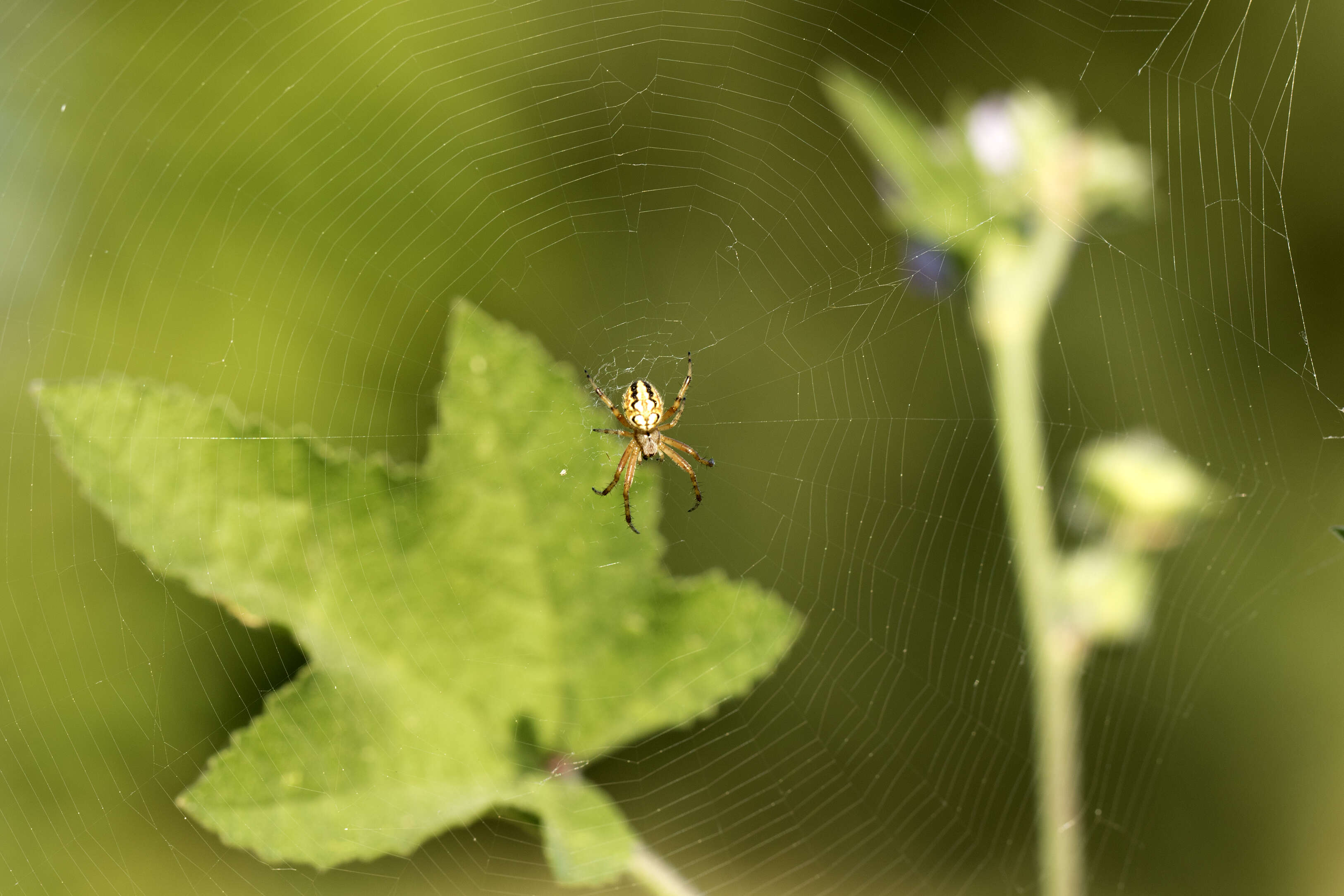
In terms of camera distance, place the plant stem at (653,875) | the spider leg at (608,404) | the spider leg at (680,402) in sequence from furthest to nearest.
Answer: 1. the spider leg at (680,402)
2. the spider leg at (608,404)
3. the plant stem at (653,875)

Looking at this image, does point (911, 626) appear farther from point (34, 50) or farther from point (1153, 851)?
point (34, 50)

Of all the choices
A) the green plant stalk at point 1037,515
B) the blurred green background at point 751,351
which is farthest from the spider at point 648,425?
the green plant stalk at point 1037,515

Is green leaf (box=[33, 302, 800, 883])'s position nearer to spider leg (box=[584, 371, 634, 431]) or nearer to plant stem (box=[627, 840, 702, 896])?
plant stem (box=[627, 840, 702, 896])

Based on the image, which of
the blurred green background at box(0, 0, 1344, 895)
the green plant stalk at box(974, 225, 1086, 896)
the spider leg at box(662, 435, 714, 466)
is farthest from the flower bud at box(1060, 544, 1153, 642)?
the spider leg at box(662, 435, 714, 466)

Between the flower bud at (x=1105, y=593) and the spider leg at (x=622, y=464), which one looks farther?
the spider leg at (x=622, y=464)

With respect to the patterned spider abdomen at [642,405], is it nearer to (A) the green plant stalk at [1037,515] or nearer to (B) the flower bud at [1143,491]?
(A) the green plant stalk at [1037,515]

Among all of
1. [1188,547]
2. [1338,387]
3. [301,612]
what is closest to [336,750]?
[301,612]
